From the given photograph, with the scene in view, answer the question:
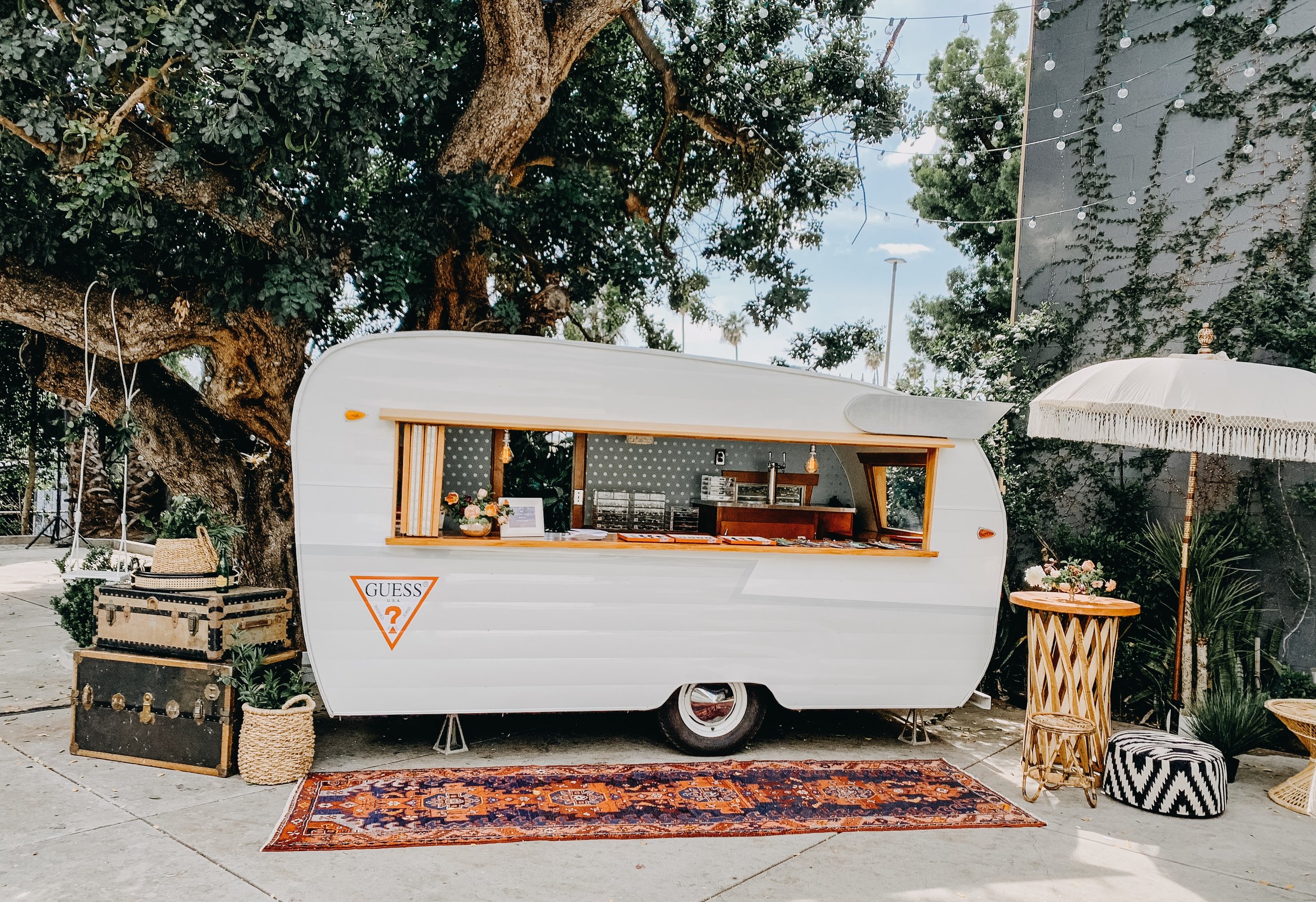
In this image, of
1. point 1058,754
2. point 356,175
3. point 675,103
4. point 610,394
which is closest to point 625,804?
point 610,394

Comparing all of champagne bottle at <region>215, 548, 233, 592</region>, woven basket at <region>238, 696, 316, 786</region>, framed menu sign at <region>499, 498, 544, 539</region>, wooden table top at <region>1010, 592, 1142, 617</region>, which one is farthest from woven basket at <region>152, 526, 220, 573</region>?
wooden table top at <region>1010, 592, 1142, 617</region>

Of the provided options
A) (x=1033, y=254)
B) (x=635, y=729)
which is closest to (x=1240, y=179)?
(x=1033, y=254)

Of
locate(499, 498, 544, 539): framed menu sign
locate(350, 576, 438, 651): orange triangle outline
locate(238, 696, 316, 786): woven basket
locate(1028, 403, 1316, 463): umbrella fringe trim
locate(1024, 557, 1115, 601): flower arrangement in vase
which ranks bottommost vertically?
locate(238, 696, 316, 786): woven basket

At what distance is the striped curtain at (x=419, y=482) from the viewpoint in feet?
16.6

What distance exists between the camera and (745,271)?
9414mm

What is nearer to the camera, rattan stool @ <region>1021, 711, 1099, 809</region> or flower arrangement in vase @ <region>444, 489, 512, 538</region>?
rattan stool @ <region>1021, 711, 1099, 809</region>

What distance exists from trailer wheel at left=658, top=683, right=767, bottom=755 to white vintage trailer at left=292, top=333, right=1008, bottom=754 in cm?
1

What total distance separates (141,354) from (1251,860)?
754 cm

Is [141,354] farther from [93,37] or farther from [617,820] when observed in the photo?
[617,820]

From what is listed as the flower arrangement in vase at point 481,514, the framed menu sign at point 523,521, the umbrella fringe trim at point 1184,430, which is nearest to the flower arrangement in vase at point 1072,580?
the umbrella fringe trim at point 1184,430

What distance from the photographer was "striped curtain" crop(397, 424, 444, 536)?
507 cm

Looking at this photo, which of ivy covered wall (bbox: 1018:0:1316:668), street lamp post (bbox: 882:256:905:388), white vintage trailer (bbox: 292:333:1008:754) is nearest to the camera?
white vintage trailer (bbox: 292:333:1008:754)

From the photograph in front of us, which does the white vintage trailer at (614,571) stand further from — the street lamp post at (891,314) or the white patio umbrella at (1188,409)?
the street lamp post at (891,314)

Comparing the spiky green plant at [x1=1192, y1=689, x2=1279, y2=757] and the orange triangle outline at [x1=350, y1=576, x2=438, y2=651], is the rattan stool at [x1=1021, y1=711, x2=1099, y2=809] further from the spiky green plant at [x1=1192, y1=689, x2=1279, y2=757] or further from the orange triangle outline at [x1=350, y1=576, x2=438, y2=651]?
the orange triangle outline at [x1=350, y1=576, x2=438, y2=651]
